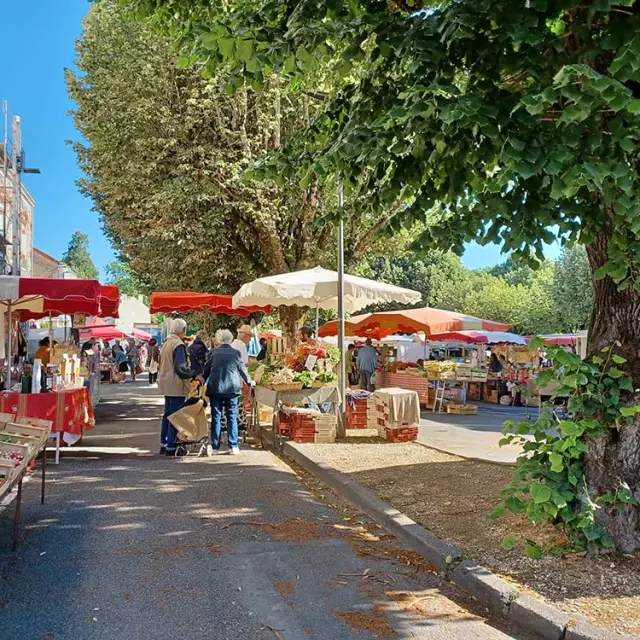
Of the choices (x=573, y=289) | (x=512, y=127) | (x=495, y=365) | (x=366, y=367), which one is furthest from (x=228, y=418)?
(x=573, y=289)

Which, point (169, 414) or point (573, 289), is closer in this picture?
point (169, 414)

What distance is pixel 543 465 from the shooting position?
496cm

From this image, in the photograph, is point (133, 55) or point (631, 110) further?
point (133, 55)

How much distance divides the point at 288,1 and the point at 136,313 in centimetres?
6450

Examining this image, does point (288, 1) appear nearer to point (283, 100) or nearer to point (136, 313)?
point (283, 100)

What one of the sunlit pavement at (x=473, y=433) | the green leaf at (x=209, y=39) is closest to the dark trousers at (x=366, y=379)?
the sunlit pavement at (x=473, y=433)

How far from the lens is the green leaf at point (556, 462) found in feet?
15.6

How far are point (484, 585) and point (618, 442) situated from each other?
1.49 m

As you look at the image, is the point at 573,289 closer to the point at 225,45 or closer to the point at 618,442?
the point at 618,442

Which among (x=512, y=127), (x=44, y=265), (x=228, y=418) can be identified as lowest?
(x=228, y=418)

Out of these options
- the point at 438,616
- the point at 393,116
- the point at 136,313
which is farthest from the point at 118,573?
the point at 136,313

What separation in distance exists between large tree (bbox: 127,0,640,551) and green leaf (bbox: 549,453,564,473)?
0.34 meters

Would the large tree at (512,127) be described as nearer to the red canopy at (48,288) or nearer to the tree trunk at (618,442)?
the tree trunk at (618,442)

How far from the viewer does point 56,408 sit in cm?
886
